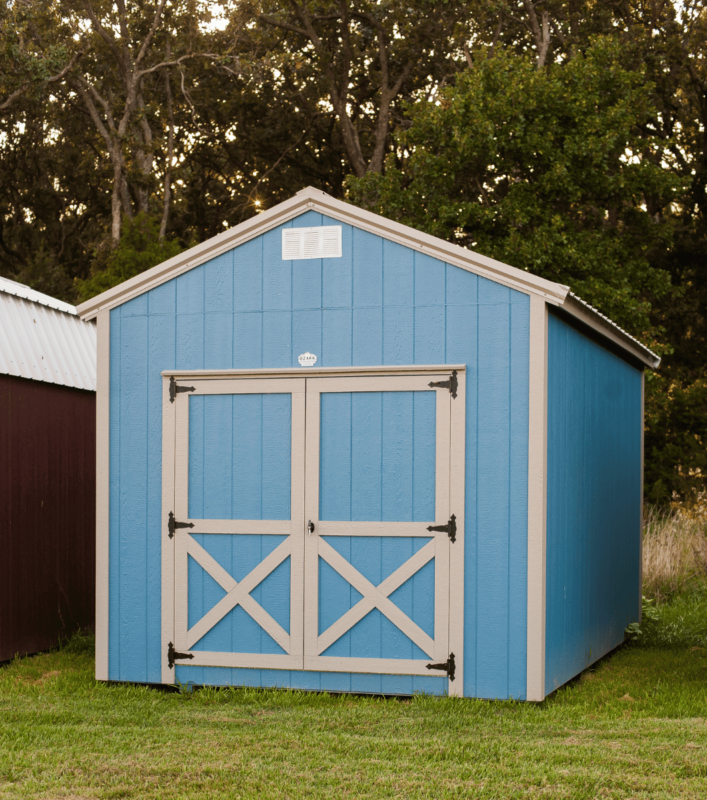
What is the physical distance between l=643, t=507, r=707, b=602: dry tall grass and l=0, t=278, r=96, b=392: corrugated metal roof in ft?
23.0

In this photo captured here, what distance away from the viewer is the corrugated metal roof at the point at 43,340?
8773 mm

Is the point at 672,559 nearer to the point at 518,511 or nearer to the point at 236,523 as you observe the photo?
the point at 518,511

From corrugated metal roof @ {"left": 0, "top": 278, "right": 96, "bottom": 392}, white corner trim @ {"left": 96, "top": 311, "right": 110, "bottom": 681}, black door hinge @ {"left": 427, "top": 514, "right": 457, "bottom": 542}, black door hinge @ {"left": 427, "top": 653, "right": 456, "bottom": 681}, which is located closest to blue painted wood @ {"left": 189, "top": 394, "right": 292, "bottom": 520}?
white corner trim @ {"left": 96, "top": 311, "right": 110, "bottom": 681}

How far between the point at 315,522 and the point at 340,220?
2136 mm

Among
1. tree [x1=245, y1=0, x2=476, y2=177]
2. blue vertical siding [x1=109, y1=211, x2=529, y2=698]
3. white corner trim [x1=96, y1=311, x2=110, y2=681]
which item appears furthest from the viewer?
tree [x1=245, y1=0, x2=476, y2=177]

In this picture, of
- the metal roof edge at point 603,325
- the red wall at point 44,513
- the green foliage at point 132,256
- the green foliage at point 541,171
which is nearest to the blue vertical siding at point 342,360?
the metal roof edge at point 603,325

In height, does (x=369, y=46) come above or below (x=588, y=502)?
above

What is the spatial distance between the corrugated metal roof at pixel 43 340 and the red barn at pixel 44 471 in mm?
12

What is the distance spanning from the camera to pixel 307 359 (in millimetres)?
7223

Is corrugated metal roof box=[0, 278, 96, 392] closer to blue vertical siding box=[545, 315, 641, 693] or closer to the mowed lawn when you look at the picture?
the mowed lawn

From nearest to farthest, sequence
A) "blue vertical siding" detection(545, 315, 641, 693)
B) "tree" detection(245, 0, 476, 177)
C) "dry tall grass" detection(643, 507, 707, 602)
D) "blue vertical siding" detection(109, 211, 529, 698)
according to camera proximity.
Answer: "blue vertical siding" detection(109, 211, 529, 698), "blue vertical siding" detection(545, 315, 641, 693), "dry tall grass" detection(643, 507, 707, 602), "tree" detection(245, 0, 476, 177)

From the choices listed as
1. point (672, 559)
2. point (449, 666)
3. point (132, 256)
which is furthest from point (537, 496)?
point (132, 256)

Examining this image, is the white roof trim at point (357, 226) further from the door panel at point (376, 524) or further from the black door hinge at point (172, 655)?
the black door hinge at point (172, 655)

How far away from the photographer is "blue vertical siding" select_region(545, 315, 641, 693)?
7082 mm
